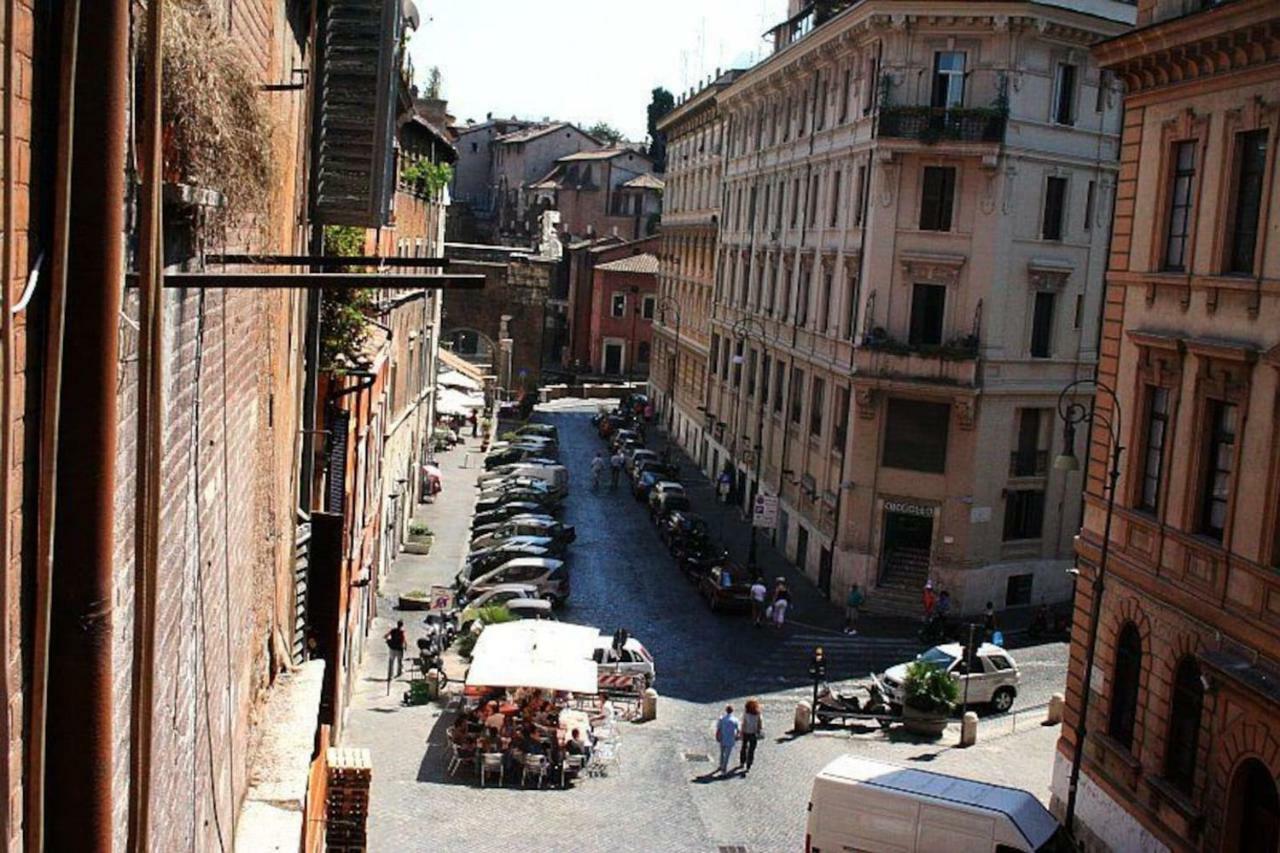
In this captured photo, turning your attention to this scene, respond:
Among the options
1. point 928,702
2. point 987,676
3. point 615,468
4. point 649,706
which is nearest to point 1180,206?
point 928,702

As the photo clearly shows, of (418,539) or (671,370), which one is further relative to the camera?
(671,370)

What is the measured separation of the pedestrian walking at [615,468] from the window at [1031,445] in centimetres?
1932

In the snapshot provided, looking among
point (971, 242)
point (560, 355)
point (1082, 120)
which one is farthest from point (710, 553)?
point (560, 355)

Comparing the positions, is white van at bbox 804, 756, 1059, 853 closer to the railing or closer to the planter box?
the railing

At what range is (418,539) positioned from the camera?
139ft

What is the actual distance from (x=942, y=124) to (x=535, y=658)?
57.0 ft

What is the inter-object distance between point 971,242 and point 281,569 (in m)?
24.4

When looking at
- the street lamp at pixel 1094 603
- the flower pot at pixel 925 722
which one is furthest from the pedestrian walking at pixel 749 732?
the street lamp at pixel 1094 603

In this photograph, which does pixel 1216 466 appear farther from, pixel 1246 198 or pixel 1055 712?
pixel 1055 712

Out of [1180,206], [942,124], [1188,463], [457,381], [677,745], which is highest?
[942,124]

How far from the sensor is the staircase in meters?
35.6

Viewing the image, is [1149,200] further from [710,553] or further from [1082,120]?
[710,553]

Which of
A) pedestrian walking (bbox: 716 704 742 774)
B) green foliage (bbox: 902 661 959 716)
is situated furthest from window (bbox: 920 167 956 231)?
pedestrian walking (bbox: 716 704 742 774)

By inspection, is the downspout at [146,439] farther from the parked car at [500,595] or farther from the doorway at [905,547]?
the doorway at [905,547]
